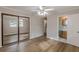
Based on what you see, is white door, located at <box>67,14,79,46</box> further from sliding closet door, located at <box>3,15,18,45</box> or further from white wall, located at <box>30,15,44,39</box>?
sliding closet door, located at <box>3,15,18,45</box>

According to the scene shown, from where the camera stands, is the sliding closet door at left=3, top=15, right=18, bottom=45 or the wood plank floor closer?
the wood plank floor

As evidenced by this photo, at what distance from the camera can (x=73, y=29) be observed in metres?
3.24

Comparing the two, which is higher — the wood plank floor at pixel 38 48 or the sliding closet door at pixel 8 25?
the sliding closet door at pixel 8 25

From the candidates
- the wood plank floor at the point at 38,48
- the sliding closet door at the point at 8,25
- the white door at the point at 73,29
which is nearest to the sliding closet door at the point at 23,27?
the sliding closet door at the point at 8,25

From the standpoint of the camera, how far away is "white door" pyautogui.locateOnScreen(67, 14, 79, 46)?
2.95 meters

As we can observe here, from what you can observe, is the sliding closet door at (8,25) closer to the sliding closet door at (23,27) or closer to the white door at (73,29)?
the sliding closet door at (23,27)

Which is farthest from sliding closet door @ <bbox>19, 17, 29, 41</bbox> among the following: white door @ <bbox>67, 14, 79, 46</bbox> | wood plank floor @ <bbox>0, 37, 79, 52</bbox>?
white door @ <bbox>67, 14, 79, 46</bbox>

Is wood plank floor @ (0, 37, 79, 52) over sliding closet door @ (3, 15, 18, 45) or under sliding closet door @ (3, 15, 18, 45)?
under

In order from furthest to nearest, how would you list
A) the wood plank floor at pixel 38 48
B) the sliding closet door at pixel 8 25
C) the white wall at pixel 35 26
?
the white wall at pixel 35 26, the sliding closet door at pixel 8 25, the wood plank floor at pixel 38 48

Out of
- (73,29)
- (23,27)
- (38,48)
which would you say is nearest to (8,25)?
(23,27)

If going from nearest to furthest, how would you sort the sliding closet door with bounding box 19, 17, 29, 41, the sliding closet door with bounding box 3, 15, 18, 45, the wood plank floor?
the wood plank floor, the sliding closet door with bounding box 3, 15, 18, 45, the sliding closet door with bounding box 19, 17, 29, 41

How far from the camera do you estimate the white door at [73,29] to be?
295 cm
